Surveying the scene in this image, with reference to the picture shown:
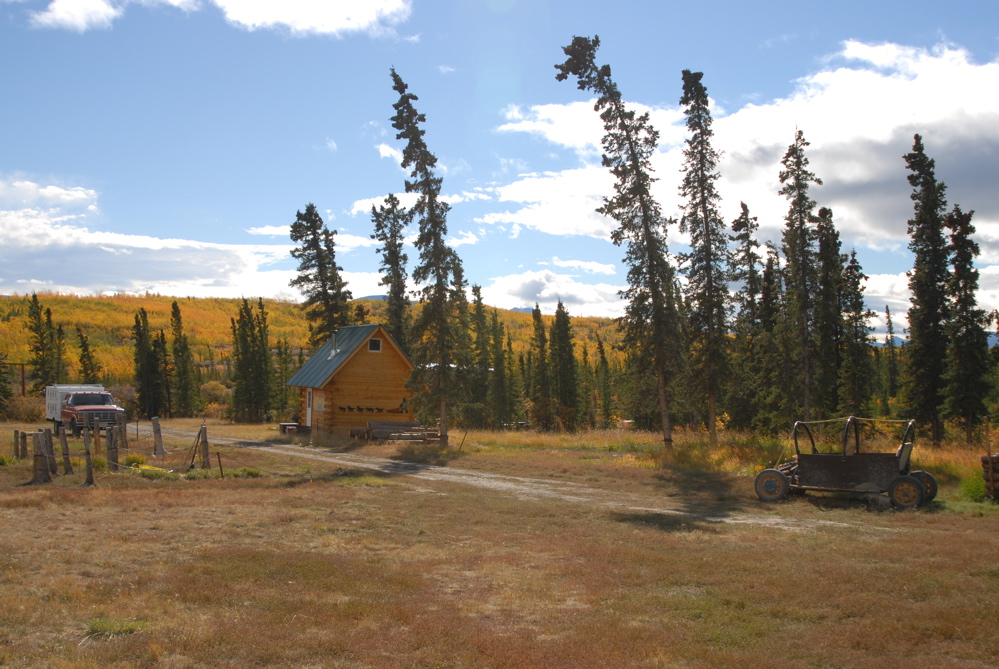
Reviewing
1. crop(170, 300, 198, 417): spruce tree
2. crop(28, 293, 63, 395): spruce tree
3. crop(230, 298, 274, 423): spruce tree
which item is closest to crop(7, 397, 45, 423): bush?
crop(28, 293, 63, 395): spruce tree

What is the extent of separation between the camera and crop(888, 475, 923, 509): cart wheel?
1457 centimetres

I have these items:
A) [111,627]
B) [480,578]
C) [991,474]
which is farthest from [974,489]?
[111,627]

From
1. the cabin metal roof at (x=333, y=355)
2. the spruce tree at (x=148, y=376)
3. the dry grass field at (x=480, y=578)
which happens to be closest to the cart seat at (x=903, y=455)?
the dry grass field at (x=480, y=578)

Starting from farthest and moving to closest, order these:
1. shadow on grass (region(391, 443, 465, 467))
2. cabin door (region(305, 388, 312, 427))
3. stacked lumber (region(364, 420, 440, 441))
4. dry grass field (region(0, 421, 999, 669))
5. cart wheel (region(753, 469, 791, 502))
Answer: cabin door (region(305, 388, 312, 427)), stacked lumber (region(364, 420, 440, 441)), shadow on grass (region(391, 443, 465, 467)), cart wheel (region(753, 469, 791, 502)), dry grass field (region(0, 421, 999, 669))

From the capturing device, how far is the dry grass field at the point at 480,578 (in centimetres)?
663

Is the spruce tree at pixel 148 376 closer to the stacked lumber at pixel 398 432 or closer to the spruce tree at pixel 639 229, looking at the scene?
the stacked lumber at pixel 398 432

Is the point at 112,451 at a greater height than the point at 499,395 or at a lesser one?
greater

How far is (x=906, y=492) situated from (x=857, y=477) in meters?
1.05

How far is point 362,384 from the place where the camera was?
3994 cm

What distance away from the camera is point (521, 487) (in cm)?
2009

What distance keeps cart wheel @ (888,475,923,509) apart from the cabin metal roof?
29.2m

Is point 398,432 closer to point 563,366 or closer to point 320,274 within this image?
point 320,274

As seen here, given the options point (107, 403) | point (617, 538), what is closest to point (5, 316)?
point (107, 403)

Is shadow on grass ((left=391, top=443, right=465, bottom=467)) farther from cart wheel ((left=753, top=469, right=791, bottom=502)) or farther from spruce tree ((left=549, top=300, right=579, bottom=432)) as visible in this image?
spruce tree ((left=549, top=300, right=579, bottom=432))
